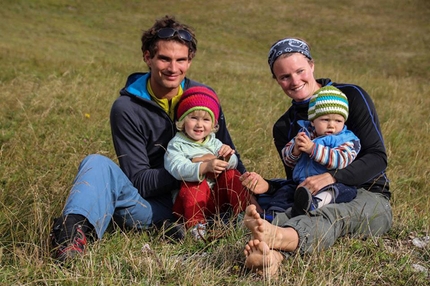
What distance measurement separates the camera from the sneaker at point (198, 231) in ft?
11.7

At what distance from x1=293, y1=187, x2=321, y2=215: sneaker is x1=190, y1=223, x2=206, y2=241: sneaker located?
651 millimetres

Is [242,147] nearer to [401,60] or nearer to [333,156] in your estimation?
[333,156]

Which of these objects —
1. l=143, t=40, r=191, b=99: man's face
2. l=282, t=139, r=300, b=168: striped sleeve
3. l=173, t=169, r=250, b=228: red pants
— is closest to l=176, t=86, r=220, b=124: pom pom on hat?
l=143, t=40, r=191, b=99: man's face

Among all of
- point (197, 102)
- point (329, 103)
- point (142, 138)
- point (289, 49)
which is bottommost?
point (142, 138)

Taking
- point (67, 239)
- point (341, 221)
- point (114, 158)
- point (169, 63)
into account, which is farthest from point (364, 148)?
point (114, 158)

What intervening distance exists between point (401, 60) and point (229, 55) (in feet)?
25.6

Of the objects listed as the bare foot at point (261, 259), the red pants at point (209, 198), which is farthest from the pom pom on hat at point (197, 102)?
the bare foot at point (261, 259)

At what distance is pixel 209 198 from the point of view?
391cm

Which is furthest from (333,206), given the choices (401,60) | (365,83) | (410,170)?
(401,60)

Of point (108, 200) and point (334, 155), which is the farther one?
point (334, 155)

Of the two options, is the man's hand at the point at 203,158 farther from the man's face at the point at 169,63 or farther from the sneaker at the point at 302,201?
the sneaker at the point at 302,201

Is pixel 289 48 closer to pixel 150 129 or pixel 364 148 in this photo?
pixel 364 148

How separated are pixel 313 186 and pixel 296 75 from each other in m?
0.88

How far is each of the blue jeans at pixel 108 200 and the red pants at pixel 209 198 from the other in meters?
0.20
